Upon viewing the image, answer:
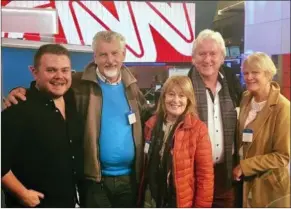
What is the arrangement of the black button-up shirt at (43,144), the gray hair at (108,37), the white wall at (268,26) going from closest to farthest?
1. the black button-up shirt at (43,144)
2. the gray hair at (108,37)
3. the white wall at (268,26)

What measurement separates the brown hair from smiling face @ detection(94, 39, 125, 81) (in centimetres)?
18

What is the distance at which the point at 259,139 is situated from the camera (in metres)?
2.18

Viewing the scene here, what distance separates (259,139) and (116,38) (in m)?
1.05

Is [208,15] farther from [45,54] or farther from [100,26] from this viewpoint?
[45,54]

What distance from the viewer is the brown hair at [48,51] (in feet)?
6.77

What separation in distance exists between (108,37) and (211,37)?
617mm

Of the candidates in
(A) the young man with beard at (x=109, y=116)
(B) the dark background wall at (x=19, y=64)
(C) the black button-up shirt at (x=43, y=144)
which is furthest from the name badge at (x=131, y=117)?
(B) the dark background wall at (x=19, y=64)

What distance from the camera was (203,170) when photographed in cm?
209

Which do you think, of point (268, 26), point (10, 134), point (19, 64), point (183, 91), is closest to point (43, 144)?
point (10, 134)

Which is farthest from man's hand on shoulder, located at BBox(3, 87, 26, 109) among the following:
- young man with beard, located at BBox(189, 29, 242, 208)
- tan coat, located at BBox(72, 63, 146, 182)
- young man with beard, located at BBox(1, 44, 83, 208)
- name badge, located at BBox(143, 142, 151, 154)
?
young man with beard, located at BBox(189, 29, 242, 208)

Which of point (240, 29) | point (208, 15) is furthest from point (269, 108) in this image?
point (208, 15)

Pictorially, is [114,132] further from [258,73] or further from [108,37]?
[258,73]

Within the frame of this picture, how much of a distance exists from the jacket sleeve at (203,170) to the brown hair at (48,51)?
3.02 feet

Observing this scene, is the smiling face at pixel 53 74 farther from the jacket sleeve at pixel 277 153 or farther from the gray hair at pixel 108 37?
the jacket sleeve at pixel 277 153
